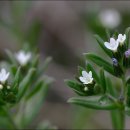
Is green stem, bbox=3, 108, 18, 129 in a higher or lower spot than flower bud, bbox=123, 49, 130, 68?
lower

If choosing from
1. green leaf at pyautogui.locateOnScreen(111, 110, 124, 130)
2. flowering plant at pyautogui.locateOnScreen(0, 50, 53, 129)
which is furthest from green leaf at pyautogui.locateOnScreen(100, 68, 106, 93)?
flowering plant at pyautogui.locateOnScreen(0, 50, 53, 129)

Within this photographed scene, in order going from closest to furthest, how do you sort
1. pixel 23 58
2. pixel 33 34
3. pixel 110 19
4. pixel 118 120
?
pixel 118 120
pixel 23 58
pixel 33 34
pixel 110 19

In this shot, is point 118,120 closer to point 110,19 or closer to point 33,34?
point 33,34

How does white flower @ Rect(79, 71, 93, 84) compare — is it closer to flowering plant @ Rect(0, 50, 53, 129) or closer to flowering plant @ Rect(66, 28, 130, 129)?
flowering plant @ Rect(66, 28, 130, 129)

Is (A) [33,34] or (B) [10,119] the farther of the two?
(A) [33,34]

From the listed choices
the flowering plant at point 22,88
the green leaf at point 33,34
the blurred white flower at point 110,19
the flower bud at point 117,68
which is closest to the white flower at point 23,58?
the flowering plant at point 22,88

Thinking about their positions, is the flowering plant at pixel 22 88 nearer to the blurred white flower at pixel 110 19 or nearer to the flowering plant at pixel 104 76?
the flowering plant at pixel 104 76

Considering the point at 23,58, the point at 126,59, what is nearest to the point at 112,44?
the point at 126,59

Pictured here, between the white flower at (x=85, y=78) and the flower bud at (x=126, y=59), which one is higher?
the flower bud at (x=126, y=59)
